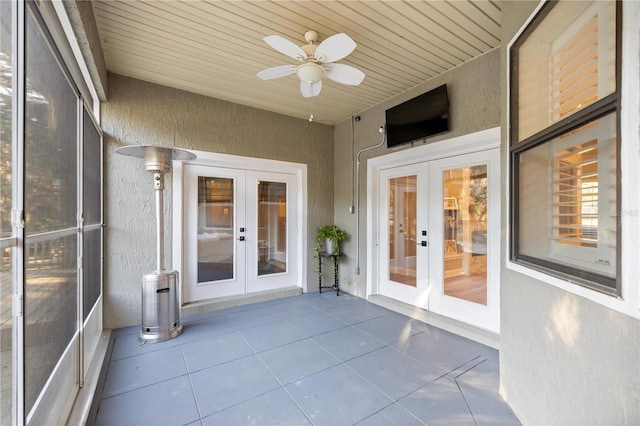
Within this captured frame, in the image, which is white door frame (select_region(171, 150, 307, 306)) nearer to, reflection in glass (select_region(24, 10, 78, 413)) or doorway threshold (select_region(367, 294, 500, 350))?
doorway threshold (select_region(367, 294, 500, 350))

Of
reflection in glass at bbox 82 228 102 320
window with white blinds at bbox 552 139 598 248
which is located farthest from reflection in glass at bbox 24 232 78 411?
window with white blinds at bbox 552 139 598 248

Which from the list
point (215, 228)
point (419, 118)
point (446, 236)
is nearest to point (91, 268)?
point (215, 228)

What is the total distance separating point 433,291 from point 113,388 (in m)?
3.53

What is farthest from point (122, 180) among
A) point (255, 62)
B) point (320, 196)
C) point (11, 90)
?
point (320, 196)

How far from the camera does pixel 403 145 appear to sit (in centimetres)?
394

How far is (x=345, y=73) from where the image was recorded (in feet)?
8.34

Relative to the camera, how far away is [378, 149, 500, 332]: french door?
10.3 feet

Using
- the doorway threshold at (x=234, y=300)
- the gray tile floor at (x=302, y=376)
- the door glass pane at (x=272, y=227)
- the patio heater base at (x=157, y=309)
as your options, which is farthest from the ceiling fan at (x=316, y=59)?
the doorway threshold at (x=234, y=300)

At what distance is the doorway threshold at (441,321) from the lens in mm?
2962

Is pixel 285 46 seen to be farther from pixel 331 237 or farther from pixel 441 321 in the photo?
pixel 441 321

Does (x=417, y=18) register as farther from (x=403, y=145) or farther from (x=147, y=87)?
(x=147, y=87)

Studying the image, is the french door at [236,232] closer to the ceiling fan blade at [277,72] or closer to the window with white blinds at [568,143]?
the ceiling fan blade at [277,72]

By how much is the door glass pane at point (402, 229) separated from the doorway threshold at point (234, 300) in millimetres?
1742

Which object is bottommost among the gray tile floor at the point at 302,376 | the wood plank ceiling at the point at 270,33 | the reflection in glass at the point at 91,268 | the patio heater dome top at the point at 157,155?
the gray tile floor at the point at 302,376
